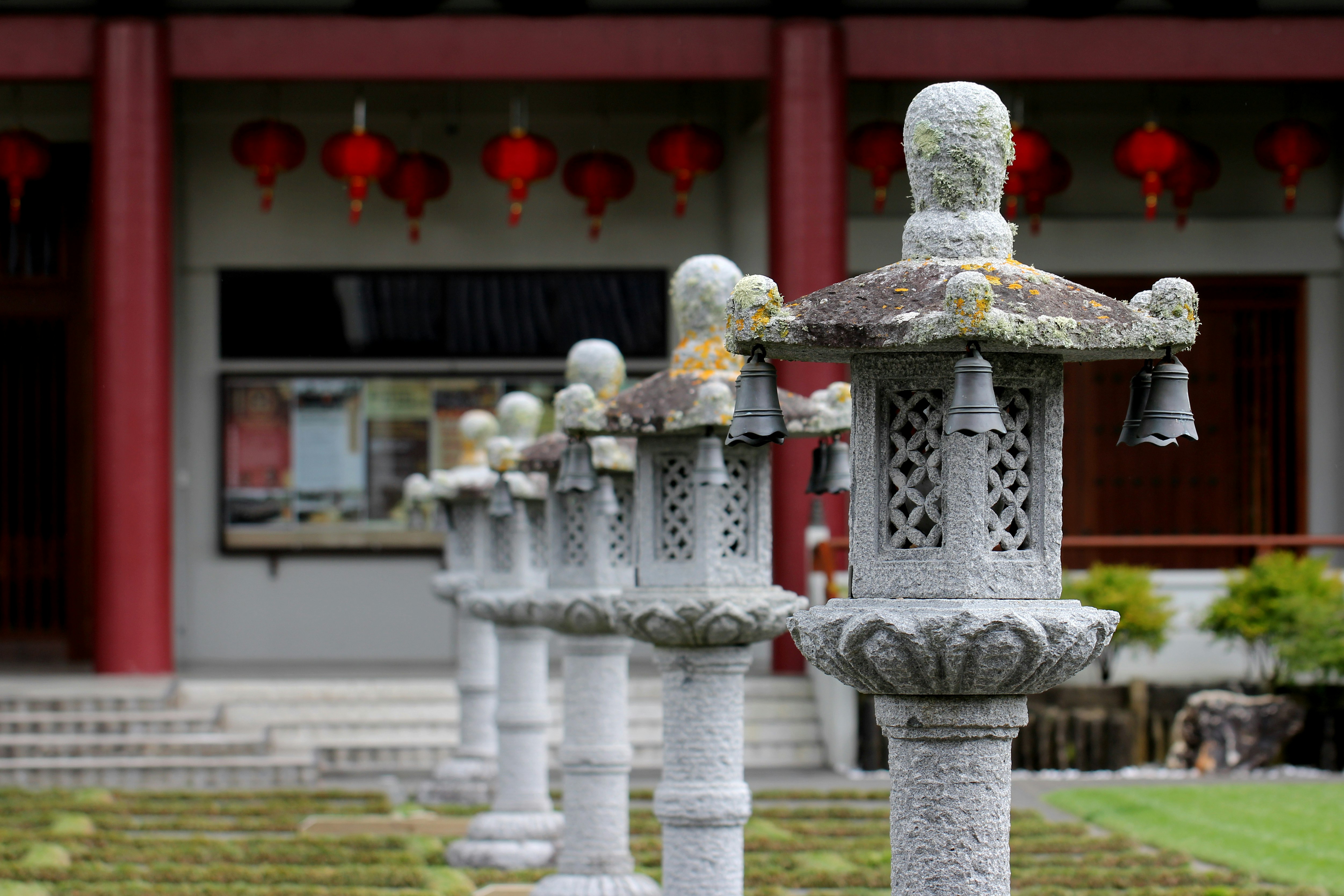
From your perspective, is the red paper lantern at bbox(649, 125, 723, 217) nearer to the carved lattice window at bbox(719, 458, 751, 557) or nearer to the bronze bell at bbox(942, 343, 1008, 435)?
the carved lattice window at bbox(719, 458, 751, 557)

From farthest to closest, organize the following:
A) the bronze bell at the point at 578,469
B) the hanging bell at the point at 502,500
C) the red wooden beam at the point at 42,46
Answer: the red wooden beam at the point at 42,46, the hanging bell at the point at 502,500, the bronze bell at the point at 578,469

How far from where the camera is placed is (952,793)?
377 centimetres

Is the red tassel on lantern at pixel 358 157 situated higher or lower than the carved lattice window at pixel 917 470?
higher

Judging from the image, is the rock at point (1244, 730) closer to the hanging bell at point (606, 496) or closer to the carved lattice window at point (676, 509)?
the hanging bell at point (606, 496)

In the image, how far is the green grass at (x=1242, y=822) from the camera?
8.23 metres

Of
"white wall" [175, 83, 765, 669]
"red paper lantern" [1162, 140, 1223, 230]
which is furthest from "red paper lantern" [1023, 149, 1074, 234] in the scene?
"white wall" [175, 83, 765, 669]

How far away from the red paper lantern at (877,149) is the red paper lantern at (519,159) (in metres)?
2.26

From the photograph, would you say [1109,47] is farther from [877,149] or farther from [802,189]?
[802,189]

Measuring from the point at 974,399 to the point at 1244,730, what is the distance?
28.5ft

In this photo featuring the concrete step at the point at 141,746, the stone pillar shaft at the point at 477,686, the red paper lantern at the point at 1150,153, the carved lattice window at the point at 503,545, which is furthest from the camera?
the red paper lantern at the point at 1150,153

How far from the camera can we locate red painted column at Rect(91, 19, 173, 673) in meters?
13.1

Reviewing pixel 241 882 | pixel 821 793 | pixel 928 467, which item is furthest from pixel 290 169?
pixel 928 467

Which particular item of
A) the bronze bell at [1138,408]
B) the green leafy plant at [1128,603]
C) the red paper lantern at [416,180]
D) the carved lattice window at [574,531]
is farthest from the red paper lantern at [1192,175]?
the bronze bell at [1138,408]

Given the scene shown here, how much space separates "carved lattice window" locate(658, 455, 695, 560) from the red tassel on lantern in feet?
27.8
